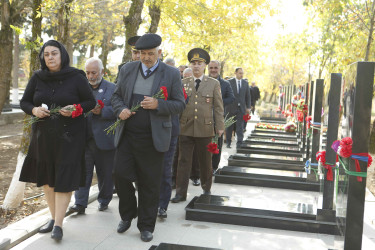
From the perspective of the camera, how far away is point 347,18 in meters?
14.6

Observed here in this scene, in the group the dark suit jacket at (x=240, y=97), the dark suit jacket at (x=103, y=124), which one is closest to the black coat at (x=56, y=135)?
the dark suit jacket at (x=103, y=124)

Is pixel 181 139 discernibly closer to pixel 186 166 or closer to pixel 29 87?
pixel 186 166

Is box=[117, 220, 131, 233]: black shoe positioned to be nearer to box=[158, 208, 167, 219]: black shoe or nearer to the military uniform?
box=[158, 208, 167, 219]: black shoe

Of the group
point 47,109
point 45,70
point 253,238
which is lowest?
point 253,238

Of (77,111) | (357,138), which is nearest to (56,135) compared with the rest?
(77,111)

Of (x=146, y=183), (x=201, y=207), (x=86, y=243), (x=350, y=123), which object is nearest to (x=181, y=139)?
(x=201, y=207)

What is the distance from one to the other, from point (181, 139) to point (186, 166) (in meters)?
0.42

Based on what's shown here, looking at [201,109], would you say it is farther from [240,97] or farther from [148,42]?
[240,97]

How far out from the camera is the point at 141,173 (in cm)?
538

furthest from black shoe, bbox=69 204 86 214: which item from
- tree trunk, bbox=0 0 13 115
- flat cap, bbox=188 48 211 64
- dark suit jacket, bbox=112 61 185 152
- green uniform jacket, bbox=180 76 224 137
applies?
tree trunk, bbox=0 0 13 115

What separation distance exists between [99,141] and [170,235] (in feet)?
5.30

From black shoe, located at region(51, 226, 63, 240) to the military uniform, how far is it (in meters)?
2.35

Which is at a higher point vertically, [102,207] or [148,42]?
[148,42]

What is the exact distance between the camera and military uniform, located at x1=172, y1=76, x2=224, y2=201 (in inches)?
277
